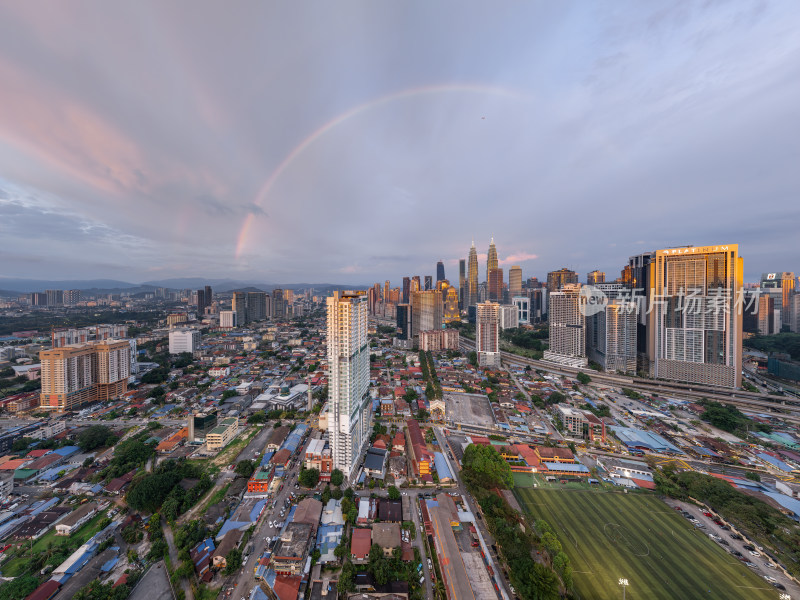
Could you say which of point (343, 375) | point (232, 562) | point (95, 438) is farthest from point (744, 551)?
point (95, 438)

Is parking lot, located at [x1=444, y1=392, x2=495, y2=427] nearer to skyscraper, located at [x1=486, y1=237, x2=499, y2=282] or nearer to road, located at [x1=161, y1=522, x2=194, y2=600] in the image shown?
road, located at [x1=161, y1=522, x2=194, y2=600]

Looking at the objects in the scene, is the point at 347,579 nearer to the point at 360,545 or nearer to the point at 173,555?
the point at 360,545

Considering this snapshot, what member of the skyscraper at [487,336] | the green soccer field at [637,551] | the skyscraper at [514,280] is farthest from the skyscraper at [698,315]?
the skyscraper at [514,280]

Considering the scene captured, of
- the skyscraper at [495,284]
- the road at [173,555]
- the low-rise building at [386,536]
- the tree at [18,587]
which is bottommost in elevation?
the road at [173,555]

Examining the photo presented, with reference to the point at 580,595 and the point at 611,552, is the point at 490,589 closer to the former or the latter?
the point at 580,595

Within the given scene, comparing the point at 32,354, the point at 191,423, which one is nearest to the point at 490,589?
the point at 191,423

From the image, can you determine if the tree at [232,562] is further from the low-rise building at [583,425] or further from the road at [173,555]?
the low-rise building at [583,425]

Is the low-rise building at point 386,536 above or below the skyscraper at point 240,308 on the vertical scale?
below
